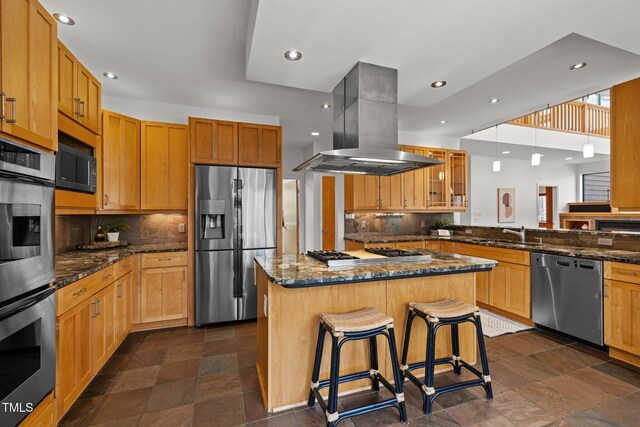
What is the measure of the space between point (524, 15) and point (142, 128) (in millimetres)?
3916

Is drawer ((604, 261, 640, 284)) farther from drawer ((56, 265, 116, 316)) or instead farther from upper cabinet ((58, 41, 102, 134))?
upper cabinet ((58, 41, 102, 134))

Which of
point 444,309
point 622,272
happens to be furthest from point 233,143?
point 622,272

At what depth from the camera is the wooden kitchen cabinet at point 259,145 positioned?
3693 mm

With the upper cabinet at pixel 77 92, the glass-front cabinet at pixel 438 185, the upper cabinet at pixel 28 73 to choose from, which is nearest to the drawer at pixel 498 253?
the glass-front cabinet at pixel 438 185

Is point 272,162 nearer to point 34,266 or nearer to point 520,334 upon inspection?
point 34,266

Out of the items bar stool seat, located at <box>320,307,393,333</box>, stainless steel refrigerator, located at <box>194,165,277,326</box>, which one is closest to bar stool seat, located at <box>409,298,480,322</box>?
bar stool seat, located at <box>320,307,393,333</box>

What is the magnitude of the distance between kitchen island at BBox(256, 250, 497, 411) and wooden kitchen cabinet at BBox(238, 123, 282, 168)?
171cm

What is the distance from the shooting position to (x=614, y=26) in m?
2.06

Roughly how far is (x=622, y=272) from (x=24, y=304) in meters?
4.33

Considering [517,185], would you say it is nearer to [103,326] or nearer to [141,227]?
Result: [141,227]

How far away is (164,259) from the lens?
11.1 feet

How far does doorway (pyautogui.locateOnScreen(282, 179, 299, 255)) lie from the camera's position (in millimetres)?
6902

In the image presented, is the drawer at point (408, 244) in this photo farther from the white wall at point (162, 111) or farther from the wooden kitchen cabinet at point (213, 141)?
the white wall at point (162, 111)

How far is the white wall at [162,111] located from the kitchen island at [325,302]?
2760 millimetres
